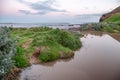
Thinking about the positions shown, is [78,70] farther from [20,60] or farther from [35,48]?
[35,48]

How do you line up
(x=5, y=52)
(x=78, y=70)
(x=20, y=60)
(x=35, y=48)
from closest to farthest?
(x=5, y=52) → (x=20, y=60) → (x=78, y=70) → (x=35, y=48)

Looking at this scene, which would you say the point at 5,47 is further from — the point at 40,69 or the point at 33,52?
the point at 33,52

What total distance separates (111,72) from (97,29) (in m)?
39.2

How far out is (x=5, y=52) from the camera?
9.39 meters

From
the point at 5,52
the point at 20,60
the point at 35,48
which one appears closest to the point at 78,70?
the point at 20,60

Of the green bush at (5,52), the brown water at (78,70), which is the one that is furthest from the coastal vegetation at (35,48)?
the brown water at (78,70)

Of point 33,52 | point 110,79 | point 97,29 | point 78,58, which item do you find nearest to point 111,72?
point 110,79

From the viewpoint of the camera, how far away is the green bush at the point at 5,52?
28.1 ft

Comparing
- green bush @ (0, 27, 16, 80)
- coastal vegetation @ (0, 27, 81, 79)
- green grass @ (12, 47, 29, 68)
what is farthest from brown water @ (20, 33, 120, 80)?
green bush @ (0, 27, 16, 80)

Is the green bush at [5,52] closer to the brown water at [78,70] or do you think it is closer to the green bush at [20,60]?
the brown water at [78,70]

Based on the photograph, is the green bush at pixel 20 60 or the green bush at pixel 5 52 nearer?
the green bush at pixel 5 52

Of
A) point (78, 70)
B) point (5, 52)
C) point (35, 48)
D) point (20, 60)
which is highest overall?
point (5, 52)

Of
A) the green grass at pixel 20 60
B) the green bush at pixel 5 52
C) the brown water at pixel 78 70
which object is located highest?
the green bush at pixel 5 52

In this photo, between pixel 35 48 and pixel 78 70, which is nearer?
pixel 78 70
